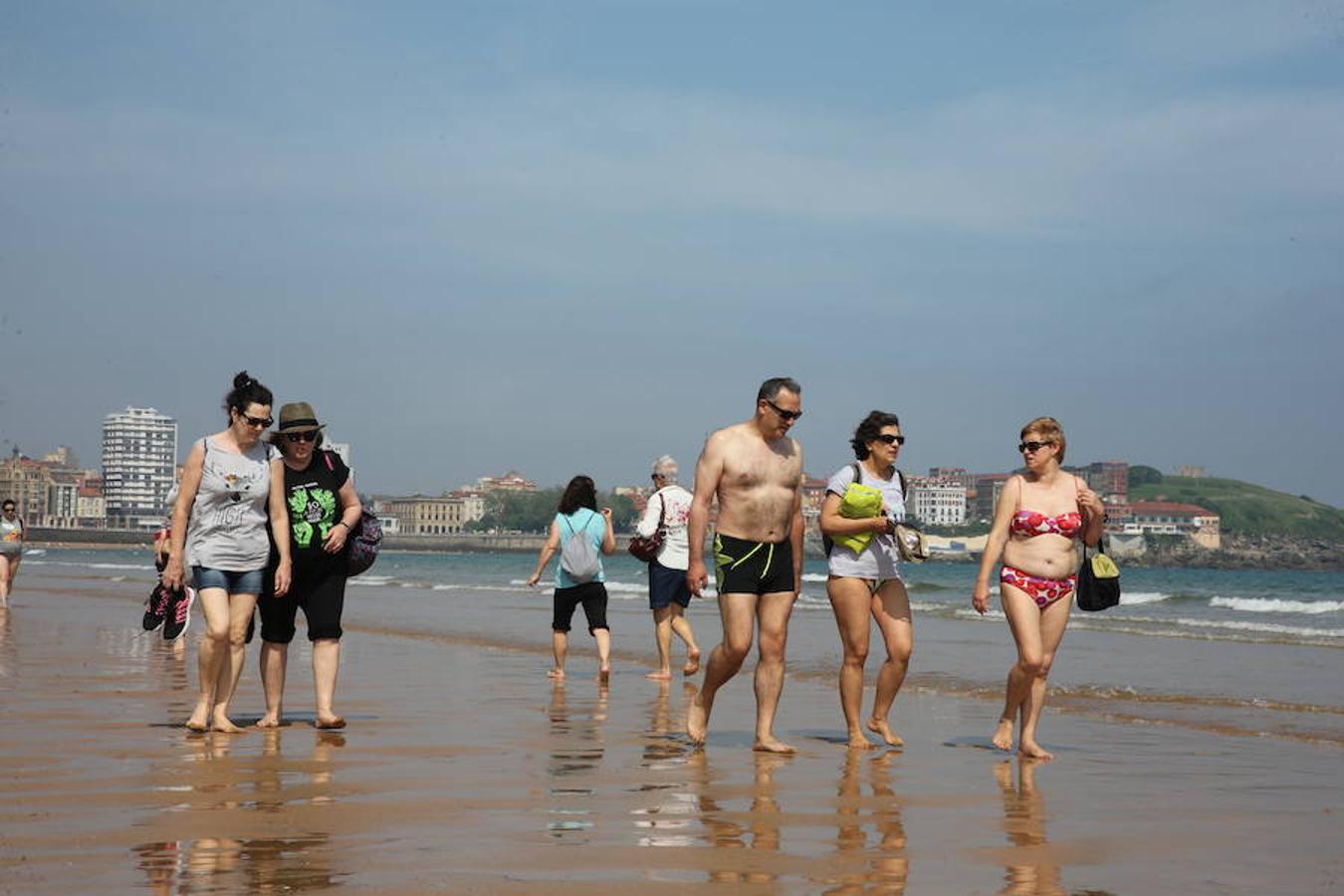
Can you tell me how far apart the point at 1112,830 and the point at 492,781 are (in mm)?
2503

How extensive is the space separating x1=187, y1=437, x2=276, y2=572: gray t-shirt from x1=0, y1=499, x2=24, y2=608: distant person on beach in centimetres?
1474

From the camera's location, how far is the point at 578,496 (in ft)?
41.1

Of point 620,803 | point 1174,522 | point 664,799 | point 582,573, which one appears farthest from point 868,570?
point 1174,522

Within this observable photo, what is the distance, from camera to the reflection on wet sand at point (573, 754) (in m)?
5.49

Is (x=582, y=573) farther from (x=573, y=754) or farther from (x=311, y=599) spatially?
(x=573, y=754)

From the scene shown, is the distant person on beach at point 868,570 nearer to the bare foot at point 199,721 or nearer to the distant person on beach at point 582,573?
the bare foot at point 199,721

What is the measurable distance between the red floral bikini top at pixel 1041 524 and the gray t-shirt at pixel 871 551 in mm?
621

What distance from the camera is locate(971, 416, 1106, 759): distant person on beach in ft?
25.3

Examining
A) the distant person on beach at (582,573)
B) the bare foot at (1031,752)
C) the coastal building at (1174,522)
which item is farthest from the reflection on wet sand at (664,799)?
the coastal building at (1174,522)

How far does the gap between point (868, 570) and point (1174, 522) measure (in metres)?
183

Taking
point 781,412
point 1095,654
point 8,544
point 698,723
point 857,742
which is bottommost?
point 1095,654

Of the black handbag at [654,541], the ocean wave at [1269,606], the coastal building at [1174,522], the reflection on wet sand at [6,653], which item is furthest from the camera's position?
the coastal building at [1174,522]

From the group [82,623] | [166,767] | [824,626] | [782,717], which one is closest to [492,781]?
[166,767]

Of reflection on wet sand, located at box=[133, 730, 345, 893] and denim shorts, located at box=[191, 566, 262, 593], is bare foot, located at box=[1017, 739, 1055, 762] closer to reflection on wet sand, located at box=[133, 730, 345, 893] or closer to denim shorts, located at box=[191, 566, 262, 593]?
reflection on wet sand, located at box=[133, 730, 345, 893]
